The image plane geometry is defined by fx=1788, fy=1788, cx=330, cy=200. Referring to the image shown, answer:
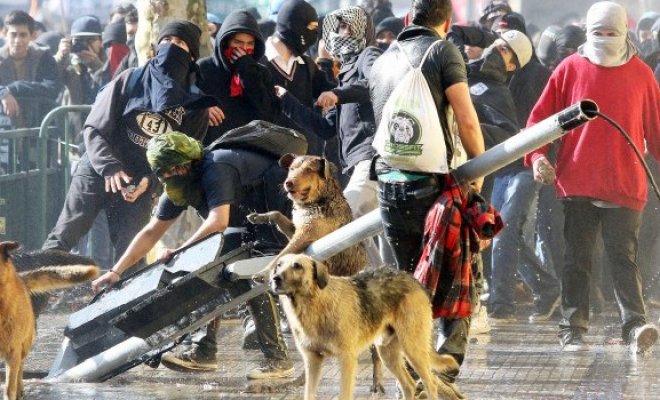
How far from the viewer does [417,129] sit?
8.38m

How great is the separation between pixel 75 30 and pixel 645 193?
8.67 meters

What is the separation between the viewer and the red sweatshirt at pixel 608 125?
37.1 feet

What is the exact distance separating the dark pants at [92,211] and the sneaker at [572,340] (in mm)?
3248

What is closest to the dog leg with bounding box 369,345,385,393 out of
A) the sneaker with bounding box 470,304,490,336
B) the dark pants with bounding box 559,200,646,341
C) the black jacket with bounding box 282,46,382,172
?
the black jacket with bounding box 282,46,382,172

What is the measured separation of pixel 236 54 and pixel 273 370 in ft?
8.86

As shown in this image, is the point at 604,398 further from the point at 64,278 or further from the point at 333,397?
the point at 64,278

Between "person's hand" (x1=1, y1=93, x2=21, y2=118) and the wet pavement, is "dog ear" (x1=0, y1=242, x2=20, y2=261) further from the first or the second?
"person's hand" (x1=1, y1=93, x2=21, y2=118)

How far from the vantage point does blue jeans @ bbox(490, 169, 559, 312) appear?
13.1 meters

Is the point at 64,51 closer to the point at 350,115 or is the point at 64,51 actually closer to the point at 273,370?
the point at 350,115

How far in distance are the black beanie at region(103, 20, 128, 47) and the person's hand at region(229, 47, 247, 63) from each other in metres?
5.70

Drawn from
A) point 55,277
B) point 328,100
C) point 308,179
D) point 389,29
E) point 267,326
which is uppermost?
point 389,29

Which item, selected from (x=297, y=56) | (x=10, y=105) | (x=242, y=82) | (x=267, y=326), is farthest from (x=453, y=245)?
(x=10, y=105)

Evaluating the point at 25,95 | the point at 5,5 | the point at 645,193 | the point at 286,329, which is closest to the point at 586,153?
the point at 645,193

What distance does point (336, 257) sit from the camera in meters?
9.25
